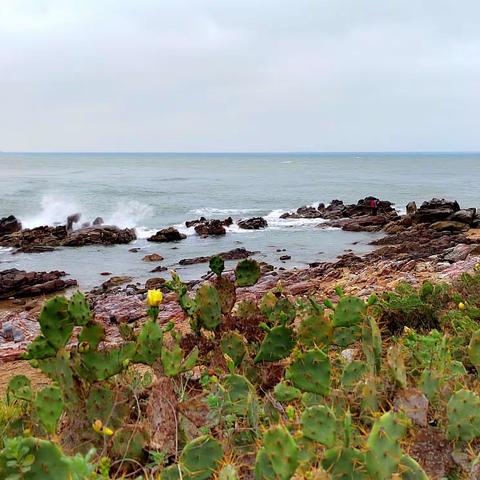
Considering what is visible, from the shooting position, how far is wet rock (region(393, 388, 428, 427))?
3500mm

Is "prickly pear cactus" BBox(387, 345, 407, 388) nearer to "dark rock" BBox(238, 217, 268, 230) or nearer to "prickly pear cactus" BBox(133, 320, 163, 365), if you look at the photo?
"prickly pear cactus" BBox(133, 320, 163, 365)

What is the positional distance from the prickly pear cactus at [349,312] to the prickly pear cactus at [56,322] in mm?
2063

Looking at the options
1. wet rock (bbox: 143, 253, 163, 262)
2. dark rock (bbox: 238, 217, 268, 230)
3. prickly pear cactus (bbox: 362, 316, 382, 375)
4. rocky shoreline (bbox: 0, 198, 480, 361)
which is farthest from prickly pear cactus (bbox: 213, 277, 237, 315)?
dark rock (bbox: 238, 217, 268, 230)

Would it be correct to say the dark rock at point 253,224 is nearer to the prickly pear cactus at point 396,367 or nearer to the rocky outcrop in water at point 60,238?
the rocky outcrop in water at point 60,238

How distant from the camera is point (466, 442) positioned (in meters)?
3.37

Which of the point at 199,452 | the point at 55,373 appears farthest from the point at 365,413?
the point at 55,373

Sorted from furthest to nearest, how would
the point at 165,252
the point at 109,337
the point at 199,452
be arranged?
the point at 165,252 < the point at 109,337 < the point at 199,452

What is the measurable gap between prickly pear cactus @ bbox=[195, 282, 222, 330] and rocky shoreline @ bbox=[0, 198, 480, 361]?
3.96 meters

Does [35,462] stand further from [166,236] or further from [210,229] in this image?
[210,229]

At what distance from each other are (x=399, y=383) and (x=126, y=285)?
529 inches

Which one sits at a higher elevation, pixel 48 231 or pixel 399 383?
pixel 399 383

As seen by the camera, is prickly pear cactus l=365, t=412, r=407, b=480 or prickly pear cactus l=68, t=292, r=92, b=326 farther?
prickly pear cactus l=68, t=292, r=92, b=326

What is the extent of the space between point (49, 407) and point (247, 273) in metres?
2.61

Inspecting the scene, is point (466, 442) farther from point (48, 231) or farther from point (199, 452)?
point (48, 231)
